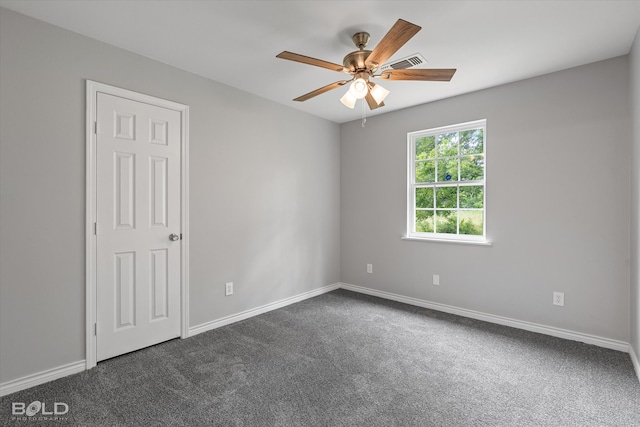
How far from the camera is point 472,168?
3578mm

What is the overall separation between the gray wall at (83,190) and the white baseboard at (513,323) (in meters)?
1.16

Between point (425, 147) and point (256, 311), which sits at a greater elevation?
point (425, 147)

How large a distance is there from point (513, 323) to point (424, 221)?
4.80 ft

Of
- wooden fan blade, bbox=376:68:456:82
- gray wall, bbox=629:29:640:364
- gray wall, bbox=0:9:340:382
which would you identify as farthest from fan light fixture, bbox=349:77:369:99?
gray wall, bbox=629:29:640:364

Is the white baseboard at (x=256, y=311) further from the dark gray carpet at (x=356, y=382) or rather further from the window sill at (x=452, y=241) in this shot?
the window sill at (x=452, y=241)

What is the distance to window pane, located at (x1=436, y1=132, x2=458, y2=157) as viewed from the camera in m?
3.73

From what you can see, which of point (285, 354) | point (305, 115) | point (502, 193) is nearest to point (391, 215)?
point (502, 193)

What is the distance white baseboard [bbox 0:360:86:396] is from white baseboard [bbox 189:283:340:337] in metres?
0.90

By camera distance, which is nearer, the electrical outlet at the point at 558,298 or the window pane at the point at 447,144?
the electrical outlet at the point at 558,298

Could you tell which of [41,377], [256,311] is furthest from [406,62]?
[41,377]

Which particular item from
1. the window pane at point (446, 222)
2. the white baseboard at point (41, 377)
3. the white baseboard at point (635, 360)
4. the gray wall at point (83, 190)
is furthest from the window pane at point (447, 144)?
the white baseboard at point (41, 377)

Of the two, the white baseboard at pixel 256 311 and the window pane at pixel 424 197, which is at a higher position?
the window pane at pixel 424 197

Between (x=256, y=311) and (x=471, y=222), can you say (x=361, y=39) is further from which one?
(x=256, y=311)

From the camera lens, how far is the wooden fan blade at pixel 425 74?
2127 millimetres
